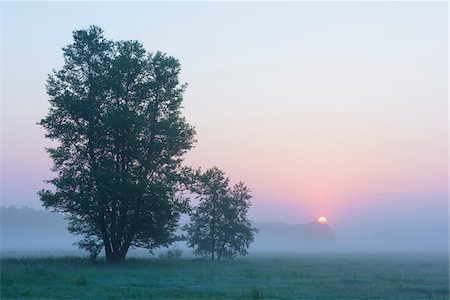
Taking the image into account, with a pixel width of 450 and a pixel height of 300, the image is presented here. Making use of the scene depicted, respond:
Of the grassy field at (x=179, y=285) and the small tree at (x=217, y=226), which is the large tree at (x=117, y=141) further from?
the small tree at (x=217, y=226)

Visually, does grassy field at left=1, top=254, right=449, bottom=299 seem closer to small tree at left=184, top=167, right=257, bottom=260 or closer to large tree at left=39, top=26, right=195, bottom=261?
large tree at left=39, top=26, right=195, bottom=261

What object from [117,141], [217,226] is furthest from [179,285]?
[217,226]

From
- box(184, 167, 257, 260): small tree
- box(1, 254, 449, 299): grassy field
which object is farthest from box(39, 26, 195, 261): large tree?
box(184, 167, 257, 260): small tree

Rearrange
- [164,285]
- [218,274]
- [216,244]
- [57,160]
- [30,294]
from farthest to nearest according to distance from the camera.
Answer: [216,244] < [57,160] < [218,274] < [164,285] < [30,294]

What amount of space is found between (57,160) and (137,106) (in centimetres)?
780

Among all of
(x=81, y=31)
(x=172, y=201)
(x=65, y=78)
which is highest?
(x=81, y=31)

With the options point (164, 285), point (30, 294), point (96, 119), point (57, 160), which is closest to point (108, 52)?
point (96, 119)

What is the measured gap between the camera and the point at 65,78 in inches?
2084

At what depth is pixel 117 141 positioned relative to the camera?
172ft

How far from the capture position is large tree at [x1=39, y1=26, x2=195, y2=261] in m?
51.2

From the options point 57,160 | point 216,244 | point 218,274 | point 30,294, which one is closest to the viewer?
point 30,294

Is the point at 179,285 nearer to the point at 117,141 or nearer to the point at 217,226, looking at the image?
the point at 117,141

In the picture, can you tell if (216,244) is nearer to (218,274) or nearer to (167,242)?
(167,242)

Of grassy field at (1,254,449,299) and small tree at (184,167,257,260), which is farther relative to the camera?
small tree at (184,167,257,260)
